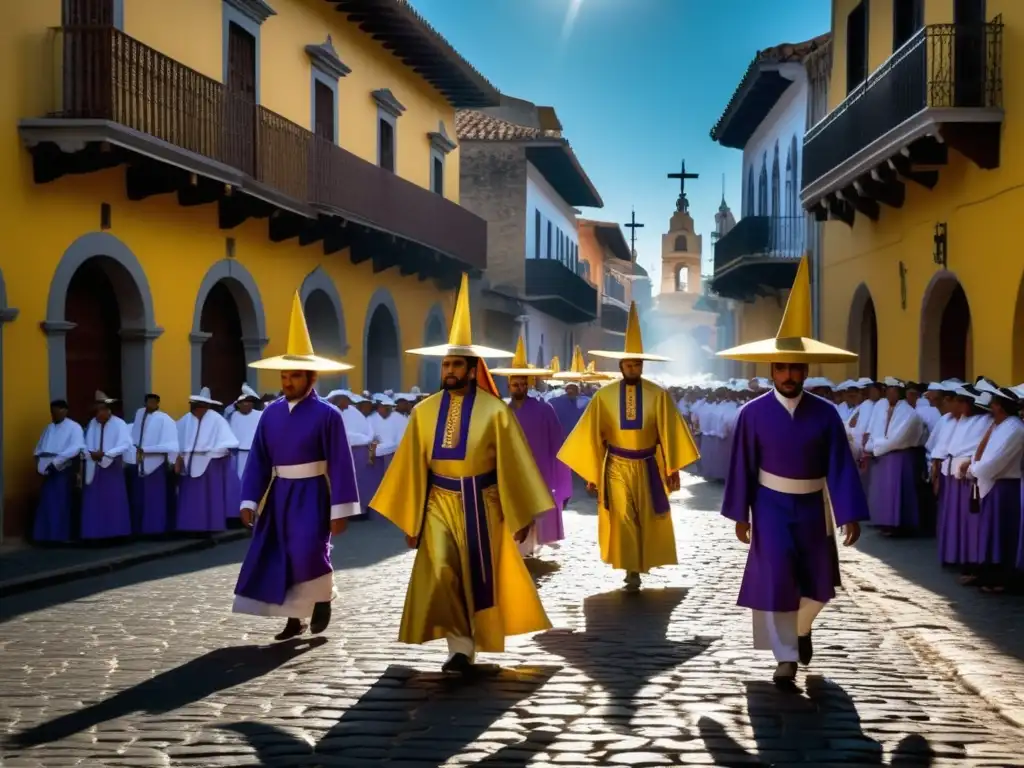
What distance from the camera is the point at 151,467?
13.8 metres

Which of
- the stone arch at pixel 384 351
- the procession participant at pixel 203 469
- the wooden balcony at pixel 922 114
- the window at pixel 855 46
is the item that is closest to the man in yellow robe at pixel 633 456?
the procession participant at pixel 203 469

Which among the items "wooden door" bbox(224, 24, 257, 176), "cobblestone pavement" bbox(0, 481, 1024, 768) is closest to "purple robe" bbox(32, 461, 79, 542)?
"cobblestone pavement" bbox(0, 481, 1024, 768)

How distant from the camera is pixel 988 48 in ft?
50.7

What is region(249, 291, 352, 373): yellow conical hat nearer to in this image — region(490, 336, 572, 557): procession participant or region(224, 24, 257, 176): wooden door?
region(490, 336, 572, 557): procession participant

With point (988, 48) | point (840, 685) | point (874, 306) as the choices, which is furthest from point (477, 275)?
point (840, 685)

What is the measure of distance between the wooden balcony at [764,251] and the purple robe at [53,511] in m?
16.8

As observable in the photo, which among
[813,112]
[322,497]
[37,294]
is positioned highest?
[813,112]

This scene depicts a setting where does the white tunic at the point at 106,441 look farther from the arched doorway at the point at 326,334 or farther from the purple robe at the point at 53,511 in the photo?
the arched doorway at the point at 326,334

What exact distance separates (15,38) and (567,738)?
9895mm

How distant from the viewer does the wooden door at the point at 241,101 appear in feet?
53.9

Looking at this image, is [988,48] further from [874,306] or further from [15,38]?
[15,38]

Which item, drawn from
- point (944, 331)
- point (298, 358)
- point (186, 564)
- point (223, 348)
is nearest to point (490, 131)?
point (223, 348)

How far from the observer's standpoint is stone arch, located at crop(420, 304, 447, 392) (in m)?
28.7

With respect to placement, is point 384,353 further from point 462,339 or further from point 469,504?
point 469,504
